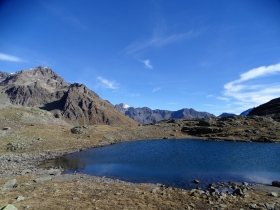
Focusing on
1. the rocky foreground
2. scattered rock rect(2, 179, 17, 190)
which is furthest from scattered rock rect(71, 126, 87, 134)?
scattered rock rect(2, 179, 17, 190)

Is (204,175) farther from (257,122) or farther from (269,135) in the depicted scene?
(257,122)

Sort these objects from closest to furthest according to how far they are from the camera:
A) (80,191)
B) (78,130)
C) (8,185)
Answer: (80,191), (8,185), (78,130)

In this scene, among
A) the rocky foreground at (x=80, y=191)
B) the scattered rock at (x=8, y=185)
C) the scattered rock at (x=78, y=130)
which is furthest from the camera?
the scattered rock at (x=78, y=130)

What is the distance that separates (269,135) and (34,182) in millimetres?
92352

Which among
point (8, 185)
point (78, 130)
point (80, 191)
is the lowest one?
point (80, 191)

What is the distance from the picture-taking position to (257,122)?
350 feet

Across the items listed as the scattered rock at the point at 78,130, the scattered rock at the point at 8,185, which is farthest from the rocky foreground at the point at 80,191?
the scattered rock at the point at 78,130

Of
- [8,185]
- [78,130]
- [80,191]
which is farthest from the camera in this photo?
[78,130]

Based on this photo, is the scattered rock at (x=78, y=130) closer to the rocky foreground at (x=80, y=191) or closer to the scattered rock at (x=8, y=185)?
the rocky foreground at (x=80, y=191)

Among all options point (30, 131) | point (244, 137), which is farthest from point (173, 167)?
point (244, 137)

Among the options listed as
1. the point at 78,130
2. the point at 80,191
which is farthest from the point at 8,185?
the point at 78,130

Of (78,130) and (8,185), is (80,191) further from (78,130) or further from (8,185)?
(78,130)

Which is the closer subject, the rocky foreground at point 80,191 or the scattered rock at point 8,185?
the rocky foreground at point 80,191

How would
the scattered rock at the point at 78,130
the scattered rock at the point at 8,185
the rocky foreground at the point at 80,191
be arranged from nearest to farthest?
the rocky foreground at the point at 80,191 → the scattered rock at the point at 8,185 → the scattered rock at the point at 78,130
